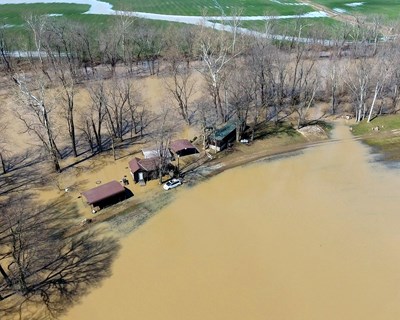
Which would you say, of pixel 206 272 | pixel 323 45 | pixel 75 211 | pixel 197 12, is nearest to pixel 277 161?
pixel 206 272

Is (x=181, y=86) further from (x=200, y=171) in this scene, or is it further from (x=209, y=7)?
(x=209, y=7)

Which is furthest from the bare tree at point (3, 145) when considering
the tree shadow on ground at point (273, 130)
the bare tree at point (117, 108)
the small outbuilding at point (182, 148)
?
the tree shadow on ground at point (273, 130)

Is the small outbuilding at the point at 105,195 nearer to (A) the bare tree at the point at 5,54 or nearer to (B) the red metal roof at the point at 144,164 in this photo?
(B) the red metal roof at the point at 144,164

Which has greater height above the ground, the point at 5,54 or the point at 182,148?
the point at 5,54

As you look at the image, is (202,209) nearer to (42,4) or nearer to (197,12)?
(197,12)

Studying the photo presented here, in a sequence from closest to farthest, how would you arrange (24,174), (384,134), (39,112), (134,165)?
1. (134,165)
2. (24,174)
3. (39,112)
4. (384,134)

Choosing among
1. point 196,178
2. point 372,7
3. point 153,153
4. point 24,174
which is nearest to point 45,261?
point 24,174

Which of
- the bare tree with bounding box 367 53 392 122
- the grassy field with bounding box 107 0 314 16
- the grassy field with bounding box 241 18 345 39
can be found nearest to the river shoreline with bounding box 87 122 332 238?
the bare tree with bounding box 367 53 392 122
